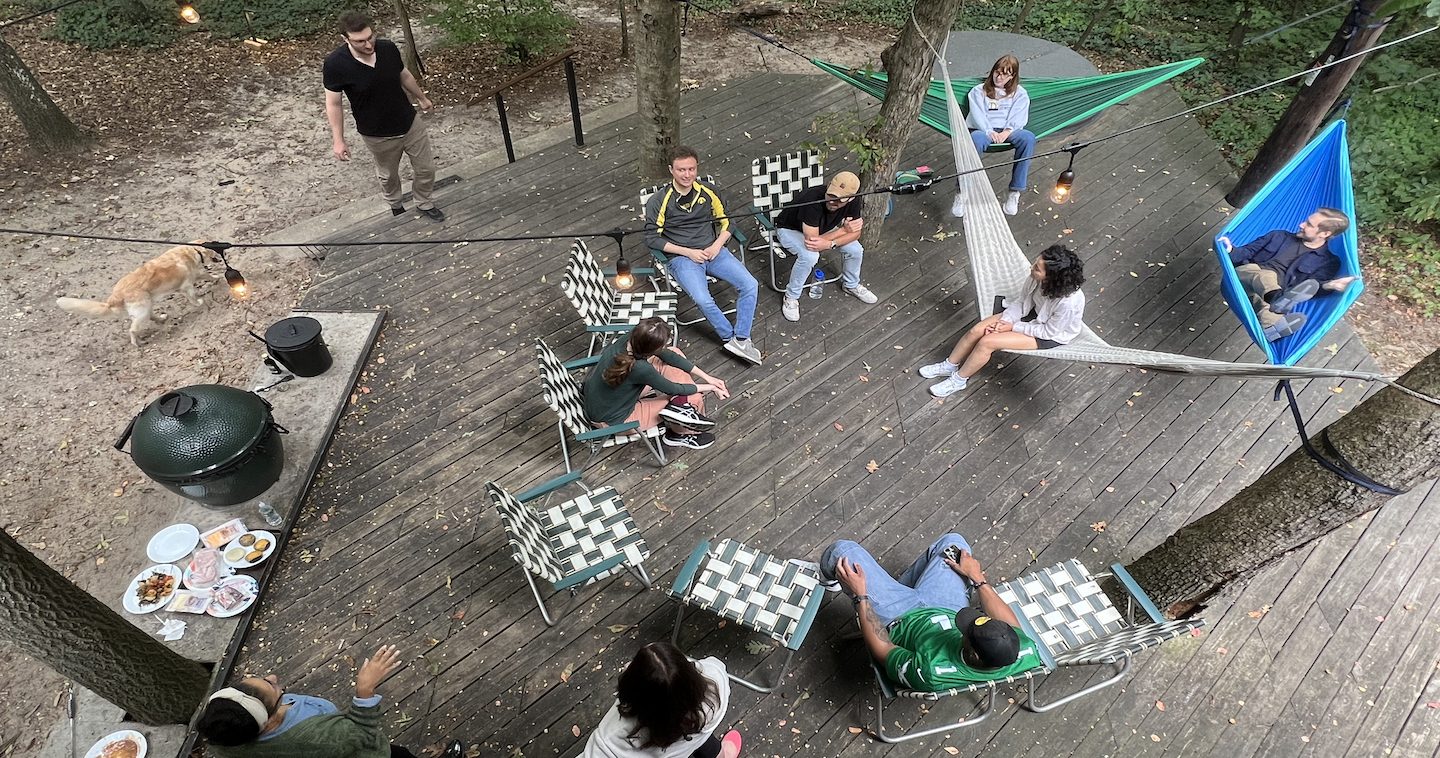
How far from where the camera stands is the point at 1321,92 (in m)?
4.70

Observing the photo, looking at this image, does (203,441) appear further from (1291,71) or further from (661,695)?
(1291,71)

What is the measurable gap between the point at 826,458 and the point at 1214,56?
7.37 m

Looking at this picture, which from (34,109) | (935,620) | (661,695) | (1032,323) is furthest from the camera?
(34,109)

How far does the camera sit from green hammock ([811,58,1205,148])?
5039 mm

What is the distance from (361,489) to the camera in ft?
Answer: 11.5

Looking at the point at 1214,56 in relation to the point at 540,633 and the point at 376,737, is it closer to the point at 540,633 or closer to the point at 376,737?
the point at 540,633

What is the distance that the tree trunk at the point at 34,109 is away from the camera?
17.9 ft

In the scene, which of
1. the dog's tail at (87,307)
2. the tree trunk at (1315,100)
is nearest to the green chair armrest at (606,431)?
the dog's tail at (87,307)

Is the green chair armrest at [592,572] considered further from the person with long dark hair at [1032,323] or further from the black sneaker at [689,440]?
the person with long dark hair at [1032,323]

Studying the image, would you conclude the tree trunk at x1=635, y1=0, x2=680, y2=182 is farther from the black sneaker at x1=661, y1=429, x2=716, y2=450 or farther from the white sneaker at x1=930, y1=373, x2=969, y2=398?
the white sneaker at x1=930, y1=373, x2=969, y2=398

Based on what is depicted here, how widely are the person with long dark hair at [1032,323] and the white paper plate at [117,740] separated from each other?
3.95 meters

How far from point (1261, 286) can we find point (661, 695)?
13.4ft

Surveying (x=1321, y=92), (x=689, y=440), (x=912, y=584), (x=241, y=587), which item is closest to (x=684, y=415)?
(x=689, y=440)

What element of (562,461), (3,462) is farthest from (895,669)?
(3,462)
